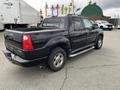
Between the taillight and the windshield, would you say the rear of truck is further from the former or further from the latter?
the windshield

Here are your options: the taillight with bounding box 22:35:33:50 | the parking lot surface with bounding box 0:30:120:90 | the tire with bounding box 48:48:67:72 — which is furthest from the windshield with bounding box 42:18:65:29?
the taillight with bounding box 22:35:33:50

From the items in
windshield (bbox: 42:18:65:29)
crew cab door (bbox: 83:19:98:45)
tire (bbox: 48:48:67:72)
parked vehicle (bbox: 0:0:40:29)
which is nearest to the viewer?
tire (bbox: 48:48:67:72)

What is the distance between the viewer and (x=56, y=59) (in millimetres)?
4328

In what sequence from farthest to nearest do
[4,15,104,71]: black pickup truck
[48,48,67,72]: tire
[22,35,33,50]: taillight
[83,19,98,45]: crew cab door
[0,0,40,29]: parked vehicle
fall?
[0,0,40,29]: parked vehicle
[83,19,98,45]: crew cab door
[48,48,67,72]: tire
[4,15,104,71]: black pickup truck
[22,35,33,50]: taillight

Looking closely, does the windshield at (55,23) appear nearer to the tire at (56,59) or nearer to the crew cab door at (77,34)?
the crew cab door at (77,34)

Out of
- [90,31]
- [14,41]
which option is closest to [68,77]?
[14,41]

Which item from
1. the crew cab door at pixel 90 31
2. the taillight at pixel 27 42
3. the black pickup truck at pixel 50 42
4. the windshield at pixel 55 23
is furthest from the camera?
the crew cab door at pixel 90 31

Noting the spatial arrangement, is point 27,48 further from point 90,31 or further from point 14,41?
point 90,31

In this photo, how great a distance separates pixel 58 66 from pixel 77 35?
142 centimetres

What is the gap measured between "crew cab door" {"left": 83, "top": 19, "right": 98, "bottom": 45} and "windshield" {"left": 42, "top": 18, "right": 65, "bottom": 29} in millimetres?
1302

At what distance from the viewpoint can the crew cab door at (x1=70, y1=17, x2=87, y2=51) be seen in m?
4.83

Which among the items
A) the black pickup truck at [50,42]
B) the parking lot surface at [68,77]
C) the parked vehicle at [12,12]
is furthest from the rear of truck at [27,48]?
the parked vehicle at [12,12]

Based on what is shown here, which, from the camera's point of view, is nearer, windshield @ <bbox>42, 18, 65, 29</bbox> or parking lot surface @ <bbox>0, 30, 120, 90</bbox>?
parking lot surface @ <bbox>0, 30, 120, 90</bbox>

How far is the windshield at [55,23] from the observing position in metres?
4.79
